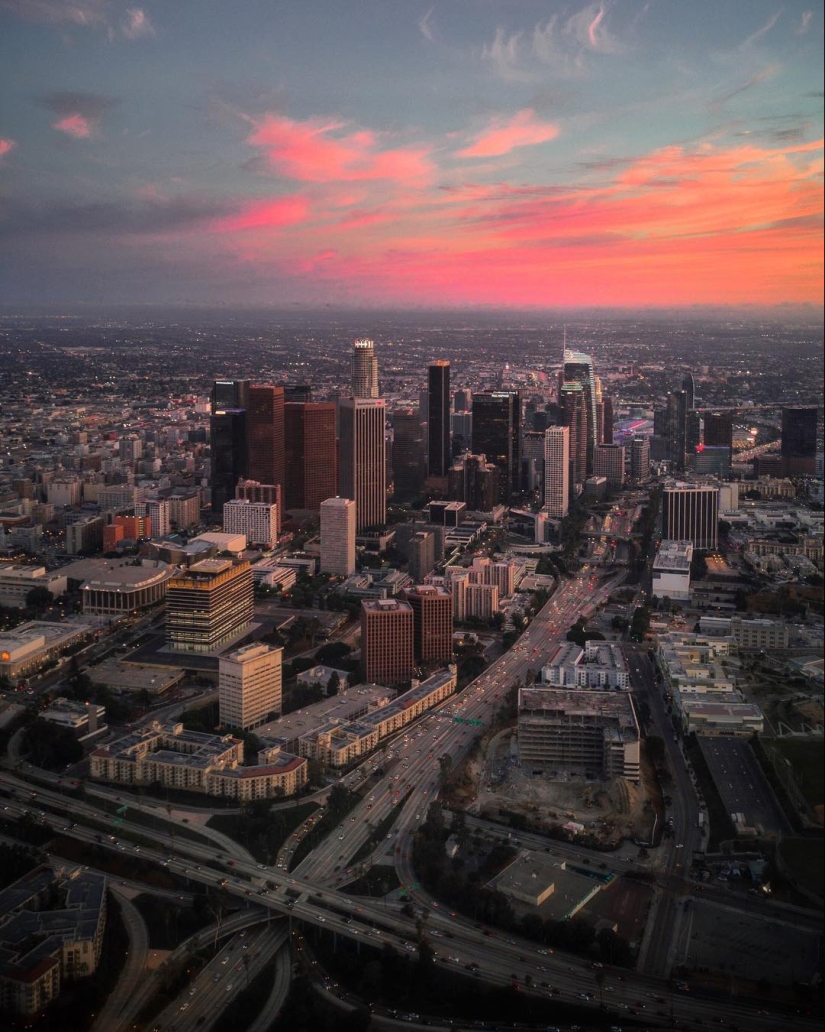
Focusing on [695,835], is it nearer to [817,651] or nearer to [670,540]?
[817,651]

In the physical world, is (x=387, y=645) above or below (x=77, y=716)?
above

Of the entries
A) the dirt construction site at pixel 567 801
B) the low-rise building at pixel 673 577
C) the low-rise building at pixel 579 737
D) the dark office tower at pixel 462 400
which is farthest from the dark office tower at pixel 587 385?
the dirt construction site at pixel 567 801

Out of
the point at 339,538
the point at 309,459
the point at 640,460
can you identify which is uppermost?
the point at 309,459

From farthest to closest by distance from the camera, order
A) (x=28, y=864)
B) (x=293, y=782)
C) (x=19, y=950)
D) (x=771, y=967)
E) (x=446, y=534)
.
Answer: (x=446, y=534) → (x=293, y=782) → (x=28, y=864) → (x=19, y=950) → (x=771, y=967)

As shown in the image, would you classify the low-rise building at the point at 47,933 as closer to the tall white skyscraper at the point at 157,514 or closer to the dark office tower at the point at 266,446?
the tall white skyscraper at the point at 157,514

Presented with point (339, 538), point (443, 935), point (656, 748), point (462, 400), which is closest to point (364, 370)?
point (339, 538)

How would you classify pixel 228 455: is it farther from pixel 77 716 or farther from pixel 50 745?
pixel 50 745

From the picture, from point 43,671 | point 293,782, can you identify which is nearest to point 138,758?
point 293,782

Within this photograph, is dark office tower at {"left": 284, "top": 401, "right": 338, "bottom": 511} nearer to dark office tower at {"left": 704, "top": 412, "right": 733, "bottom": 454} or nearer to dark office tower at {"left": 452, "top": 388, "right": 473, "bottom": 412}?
dark office tower at {"left": 452, "top": 388, "right": 473, "bottom": 412}
